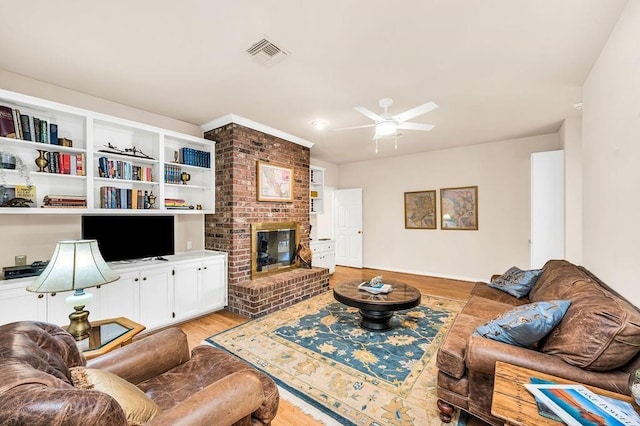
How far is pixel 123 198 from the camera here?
10.6 feet

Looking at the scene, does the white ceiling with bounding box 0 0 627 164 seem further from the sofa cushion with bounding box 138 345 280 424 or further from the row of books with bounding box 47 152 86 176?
the sofa cushion with bounding box 138 345 280 424

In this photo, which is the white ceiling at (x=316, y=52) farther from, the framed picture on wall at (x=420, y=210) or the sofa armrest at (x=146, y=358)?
the framed picture on wall at (x=420, y=210)

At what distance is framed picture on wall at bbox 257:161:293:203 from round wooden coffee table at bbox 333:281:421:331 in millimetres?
1908

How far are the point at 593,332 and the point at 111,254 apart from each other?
4046mm

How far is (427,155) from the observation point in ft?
19.4

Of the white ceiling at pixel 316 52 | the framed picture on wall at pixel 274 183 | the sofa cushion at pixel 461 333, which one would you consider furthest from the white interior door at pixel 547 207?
the framed picture on wall at pixel 274 183

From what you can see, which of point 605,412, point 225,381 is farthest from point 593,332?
point 225,381

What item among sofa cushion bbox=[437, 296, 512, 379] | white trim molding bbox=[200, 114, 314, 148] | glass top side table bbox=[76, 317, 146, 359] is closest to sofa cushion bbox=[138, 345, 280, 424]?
glass top side table bbox=[76, 317, 146, 359]

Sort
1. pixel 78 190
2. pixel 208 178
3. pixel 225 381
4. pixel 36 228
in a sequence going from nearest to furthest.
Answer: pixel 225 381 → pixel 36 228 → pixel 78 190 → pixel 208 178

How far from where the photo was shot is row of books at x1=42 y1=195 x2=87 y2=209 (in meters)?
2.72

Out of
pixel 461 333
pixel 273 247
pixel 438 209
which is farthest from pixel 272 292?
pixel 438 209

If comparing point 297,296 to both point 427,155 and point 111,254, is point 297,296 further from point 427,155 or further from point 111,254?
point 427,155

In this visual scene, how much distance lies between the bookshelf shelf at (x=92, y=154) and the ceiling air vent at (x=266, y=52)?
5.98ft

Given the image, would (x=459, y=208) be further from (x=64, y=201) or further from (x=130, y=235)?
(x=64, y=201)
